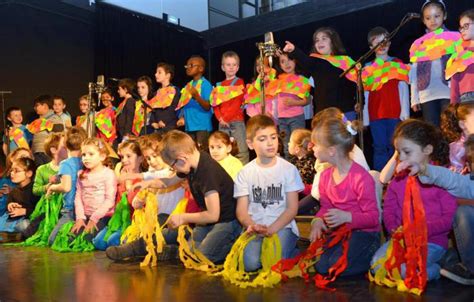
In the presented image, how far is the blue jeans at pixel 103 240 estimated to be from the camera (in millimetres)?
3654

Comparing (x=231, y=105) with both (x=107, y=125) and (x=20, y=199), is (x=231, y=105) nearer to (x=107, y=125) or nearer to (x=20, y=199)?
(x=107, y=125)

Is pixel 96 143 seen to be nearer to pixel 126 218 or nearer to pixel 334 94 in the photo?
pixel 126 218

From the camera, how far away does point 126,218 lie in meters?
3.76

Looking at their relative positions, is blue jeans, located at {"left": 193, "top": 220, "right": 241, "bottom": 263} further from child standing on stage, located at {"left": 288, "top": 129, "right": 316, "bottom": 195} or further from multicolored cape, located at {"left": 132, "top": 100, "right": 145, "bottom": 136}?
multicolored cape, located at {"left": 132, "top": 100, "right": 145, "bottom": 136}

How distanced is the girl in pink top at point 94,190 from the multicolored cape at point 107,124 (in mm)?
2063

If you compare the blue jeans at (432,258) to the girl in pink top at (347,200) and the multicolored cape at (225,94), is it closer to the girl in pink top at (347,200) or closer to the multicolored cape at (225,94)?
the girl in pink top at (347,200)

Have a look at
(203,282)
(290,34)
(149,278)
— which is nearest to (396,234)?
(203,282)

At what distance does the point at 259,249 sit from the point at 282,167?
1.42 ft

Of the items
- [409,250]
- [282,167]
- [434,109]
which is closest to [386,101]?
[434,109]

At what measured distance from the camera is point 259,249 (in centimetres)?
275

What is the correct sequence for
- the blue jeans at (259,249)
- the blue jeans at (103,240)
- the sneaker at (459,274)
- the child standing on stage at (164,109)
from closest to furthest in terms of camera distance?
the sneaker at (459,274)
the blue jeans at (259,249)
the blue jeans at (103,240)
the child standing on stage at (164,109)

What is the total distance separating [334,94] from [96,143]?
1.79 meters

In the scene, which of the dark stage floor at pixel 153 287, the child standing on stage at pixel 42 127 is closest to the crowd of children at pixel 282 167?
the dark stage floor at pixel 153 287

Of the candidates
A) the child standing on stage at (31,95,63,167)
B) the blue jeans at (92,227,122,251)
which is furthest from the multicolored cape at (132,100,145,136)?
the blue jeans at (92,227,122,251)
